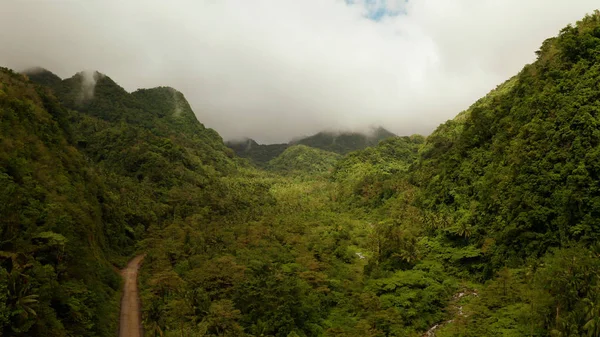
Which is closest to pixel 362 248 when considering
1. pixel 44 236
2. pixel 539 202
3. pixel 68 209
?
pixel 539 202

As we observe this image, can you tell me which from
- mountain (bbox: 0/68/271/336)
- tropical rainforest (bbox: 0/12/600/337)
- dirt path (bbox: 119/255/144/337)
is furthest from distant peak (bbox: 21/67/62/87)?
dirt path (bbox: 119/255/144/337)

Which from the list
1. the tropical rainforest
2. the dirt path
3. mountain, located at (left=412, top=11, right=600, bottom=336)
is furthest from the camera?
the dirt path

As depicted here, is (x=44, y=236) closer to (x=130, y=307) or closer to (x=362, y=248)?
(x=130, y=307)

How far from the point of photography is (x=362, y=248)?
230 feet

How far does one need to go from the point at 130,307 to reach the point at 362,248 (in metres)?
43.8

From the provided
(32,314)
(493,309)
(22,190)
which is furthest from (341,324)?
(22,190)

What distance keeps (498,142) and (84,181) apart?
2636 inches

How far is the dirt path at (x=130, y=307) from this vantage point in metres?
36.1

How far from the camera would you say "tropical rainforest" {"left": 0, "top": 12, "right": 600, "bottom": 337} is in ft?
92.5

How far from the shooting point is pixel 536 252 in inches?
1495

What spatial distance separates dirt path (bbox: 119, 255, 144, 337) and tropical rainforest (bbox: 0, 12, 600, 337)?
3.44 ft

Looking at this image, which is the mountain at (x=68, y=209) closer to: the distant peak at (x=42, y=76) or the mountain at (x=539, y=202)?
the mountain at (x=539, y=202)

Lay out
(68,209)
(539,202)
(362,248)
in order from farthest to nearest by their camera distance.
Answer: (362,248)
(539,202)
(68,209)

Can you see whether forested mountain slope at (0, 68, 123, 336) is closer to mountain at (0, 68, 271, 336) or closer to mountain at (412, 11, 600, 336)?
mountain at (0, 68, 271, 336)
